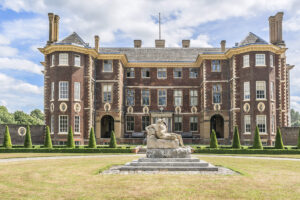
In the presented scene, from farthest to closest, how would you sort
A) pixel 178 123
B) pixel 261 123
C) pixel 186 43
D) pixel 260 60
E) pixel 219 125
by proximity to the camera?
pixel 186 43, pixel 219 125, pixel 178 123, pixel 260 60, pixel 261 123

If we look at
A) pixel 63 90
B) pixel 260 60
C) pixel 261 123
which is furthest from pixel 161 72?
pixel 261 123

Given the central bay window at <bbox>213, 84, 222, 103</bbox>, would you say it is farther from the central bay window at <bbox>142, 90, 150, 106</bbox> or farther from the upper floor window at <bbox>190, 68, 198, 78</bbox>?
the central bay window at <bbox>142, 90, 150, 106</bbox>

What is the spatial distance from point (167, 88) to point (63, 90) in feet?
52.5

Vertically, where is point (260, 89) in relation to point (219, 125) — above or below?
above

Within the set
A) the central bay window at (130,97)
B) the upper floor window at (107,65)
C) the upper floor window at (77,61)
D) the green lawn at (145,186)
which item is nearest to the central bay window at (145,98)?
the central bay window at (130,97)

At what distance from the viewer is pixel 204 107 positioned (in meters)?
41.5

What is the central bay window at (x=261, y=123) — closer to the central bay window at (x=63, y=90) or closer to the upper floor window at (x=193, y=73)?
the upper floor window at (x=193, y=73)

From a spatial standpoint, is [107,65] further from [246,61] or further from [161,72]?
[246,61]

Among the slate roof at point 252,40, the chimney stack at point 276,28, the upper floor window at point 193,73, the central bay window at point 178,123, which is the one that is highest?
the chimney stack at point 276,28

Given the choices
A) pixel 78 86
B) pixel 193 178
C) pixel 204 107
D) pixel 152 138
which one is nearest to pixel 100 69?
pixel 78 86

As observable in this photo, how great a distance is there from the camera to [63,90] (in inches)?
1435

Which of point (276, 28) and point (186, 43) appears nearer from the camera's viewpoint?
point (276, 28)

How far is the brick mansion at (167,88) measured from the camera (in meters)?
36.1

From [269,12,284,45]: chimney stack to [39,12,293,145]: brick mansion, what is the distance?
0.42 feet
